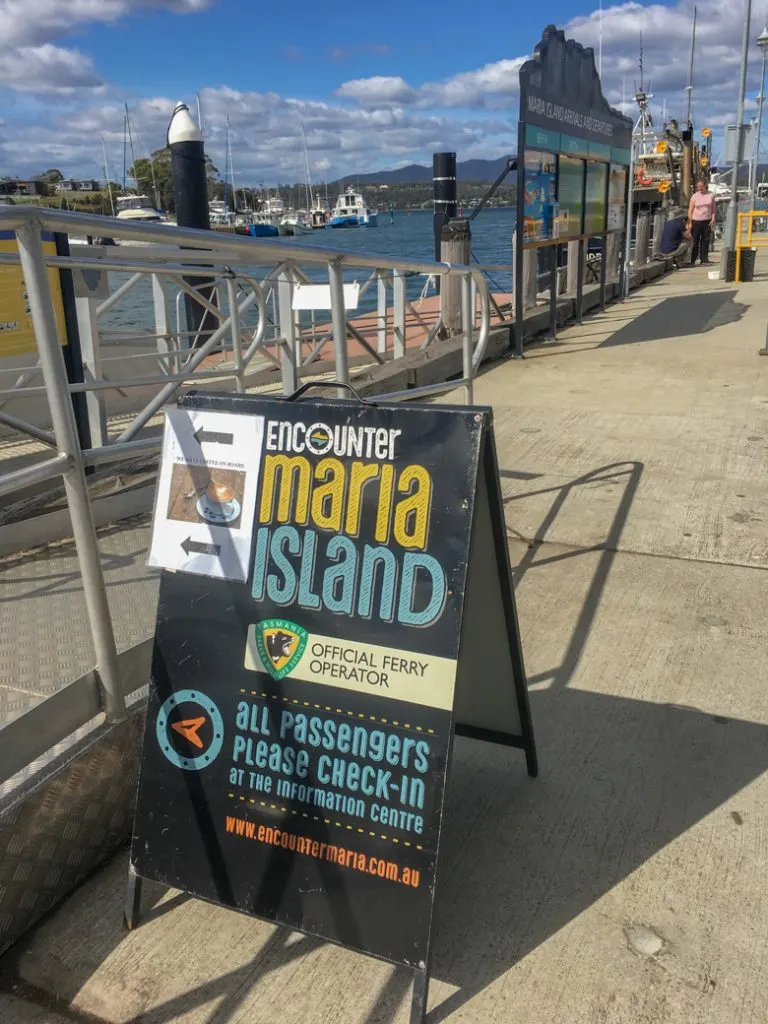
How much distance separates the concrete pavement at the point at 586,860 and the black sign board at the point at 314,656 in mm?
139

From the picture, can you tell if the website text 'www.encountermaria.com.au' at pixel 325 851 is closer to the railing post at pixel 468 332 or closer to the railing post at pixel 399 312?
the railing post at pixel 468 332

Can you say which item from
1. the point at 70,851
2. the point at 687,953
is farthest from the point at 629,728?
the point at 70,851

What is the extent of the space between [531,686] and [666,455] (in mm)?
3040

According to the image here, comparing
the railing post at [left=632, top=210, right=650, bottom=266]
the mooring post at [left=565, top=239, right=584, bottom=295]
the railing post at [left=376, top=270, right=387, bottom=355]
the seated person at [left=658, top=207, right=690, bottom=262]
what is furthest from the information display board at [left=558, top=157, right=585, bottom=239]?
the seated person at [left=658, top=207, right=690, bottom=262]

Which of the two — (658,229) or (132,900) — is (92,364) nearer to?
(132,900)

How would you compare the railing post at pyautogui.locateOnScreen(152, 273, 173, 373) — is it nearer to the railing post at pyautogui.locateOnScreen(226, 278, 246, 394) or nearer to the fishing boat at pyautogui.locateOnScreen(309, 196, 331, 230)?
the railing post at pyautogui.locateOnScreen(226, 278, 246, 394)

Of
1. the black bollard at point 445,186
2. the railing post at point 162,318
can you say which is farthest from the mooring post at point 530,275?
the railing post at point 162,318

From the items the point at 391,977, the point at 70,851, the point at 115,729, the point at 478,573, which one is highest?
the point at 478,573

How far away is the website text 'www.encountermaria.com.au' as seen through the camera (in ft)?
6.16

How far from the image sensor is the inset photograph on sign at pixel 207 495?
81.7 inches

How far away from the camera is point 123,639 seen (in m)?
3.29

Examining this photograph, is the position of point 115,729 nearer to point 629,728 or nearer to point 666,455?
point 629,728

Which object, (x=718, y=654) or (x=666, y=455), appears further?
(x=666, y=455)

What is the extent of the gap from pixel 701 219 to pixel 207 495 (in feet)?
62.5
